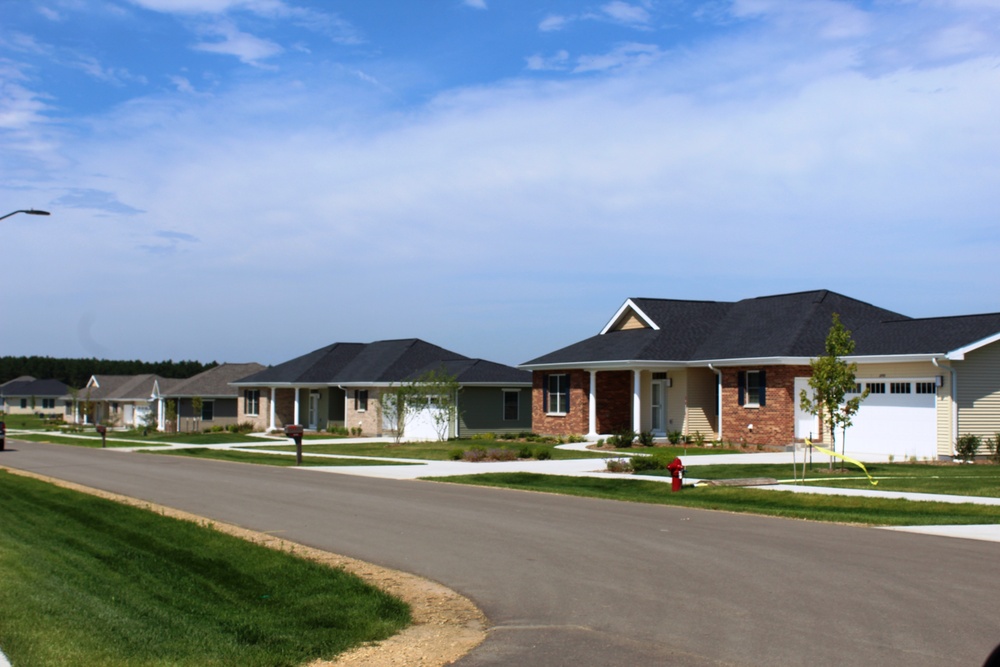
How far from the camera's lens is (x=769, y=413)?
110ft

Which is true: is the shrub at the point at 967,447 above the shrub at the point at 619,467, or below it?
above


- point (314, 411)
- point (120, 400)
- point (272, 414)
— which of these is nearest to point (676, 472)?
point (314, 411)

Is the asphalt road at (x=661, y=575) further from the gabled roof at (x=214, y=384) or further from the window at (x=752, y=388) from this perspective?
the gabled roof at (x=214, y=384)

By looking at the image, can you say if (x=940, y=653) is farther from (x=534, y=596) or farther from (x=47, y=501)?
(x=47, y=501)

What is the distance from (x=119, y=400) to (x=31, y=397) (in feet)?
175

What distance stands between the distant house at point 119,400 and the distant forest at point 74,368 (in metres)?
62.0

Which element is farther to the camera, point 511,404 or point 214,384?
point 214,384

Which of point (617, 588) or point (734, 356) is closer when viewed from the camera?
point (617, 588)

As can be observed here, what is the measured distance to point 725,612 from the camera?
9031mm

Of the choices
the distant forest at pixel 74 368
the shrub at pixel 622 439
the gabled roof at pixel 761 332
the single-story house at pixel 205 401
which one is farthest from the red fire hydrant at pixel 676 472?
the distant forest at pixel 74 368

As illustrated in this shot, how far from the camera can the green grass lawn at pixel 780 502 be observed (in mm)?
16062

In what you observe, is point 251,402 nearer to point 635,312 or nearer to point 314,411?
point 314,411

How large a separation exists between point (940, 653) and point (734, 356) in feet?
91.0

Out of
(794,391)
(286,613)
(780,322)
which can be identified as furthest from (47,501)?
(780,322)
